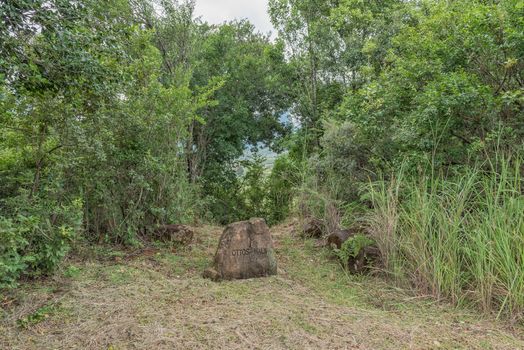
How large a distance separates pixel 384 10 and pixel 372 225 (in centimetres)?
623

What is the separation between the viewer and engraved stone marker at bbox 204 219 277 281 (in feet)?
11.2

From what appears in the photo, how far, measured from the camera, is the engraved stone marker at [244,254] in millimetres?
3426

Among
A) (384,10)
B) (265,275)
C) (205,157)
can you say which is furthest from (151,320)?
(384,10)

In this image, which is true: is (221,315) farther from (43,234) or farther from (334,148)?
(334,148)

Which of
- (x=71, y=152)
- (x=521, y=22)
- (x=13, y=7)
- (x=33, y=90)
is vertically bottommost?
(x=71, y=152)

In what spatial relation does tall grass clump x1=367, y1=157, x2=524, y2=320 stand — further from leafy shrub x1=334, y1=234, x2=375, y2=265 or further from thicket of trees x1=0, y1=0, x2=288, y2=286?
thicket of trees x1=0, y1=0, x2=288, y2=286

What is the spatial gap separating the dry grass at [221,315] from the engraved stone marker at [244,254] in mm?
134

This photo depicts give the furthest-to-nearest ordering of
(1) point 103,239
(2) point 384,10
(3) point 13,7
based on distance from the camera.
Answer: (2) point 384,10 → (1) point 103,239 → (3) point 13,7

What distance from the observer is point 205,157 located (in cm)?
854

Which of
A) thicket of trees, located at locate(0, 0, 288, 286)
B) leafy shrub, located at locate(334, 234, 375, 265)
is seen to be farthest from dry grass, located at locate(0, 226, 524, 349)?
thicket of trees, located at locate(0, 0, 288, 286)

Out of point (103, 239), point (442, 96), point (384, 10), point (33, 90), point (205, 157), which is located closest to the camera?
point (33, 90)

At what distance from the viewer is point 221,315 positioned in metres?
2.56

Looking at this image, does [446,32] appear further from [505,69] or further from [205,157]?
[205,157]

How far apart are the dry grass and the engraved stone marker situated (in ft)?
0.44
